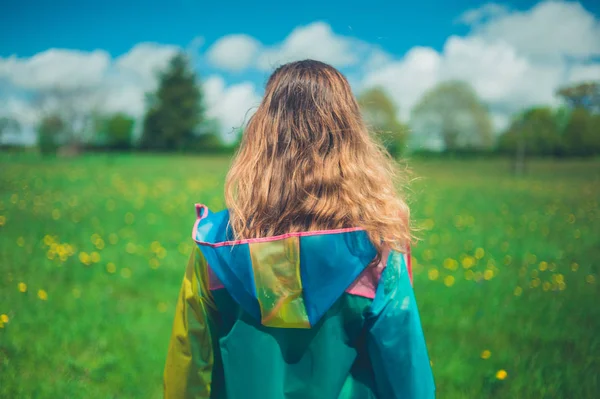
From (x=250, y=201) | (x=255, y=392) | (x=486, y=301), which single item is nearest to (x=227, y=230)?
(x=250, y=201)

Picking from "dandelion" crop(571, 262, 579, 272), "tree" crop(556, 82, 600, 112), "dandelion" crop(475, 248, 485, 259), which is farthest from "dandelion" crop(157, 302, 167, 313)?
"tree" crop(556, 82, 600, 112)

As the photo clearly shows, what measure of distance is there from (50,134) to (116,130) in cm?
2243

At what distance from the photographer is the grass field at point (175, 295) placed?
3.16 m

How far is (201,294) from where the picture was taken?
150cm

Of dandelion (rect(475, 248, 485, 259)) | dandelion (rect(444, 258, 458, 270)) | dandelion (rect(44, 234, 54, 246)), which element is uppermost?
dandelion (rect(475, 248, 485, 259))

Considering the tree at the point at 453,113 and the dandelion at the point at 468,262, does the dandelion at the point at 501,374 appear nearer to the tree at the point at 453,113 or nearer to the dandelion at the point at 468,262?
the dandelion at the point at 468,262

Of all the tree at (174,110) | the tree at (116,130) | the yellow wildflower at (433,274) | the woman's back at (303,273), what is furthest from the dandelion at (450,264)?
the tree at (174,110)

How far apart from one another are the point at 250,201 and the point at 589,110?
10.3m

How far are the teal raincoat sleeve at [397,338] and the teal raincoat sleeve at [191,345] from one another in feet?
1.93

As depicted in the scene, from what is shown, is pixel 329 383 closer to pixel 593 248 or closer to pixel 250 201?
pixel 250 201

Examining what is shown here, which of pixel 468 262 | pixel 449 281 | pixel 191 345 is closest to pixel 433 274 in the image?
pixel 449 281

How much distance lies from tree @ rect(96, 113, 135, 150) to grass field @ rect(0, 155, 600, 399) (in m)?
26.9

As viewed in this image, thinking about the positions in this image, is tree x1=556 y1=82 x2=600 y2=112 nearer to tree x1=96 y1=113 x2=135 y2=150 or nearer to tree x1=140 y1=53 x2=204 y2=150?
tree x1=96 y1=113 x2=135 y2=150

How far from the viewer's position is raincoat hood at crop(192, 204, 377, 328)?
1262mm
